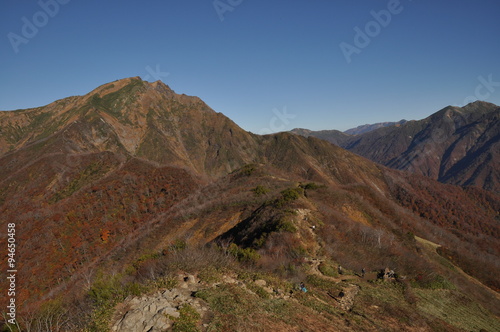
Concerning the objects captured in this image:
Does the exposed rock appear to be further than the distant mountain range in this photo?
No

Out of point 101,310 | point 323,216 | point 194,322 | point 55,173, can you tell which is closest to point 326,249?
point 323,216

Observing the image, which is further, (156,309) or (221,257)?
(221,257)

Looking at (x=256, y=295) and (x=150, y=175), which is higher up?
(x=150, y=175)

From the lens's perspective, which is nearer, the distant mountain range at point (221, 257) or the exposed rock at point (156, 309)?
the exposed rock at point (156, 309)

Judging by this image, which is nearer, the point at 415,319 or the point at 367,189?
the point at 415,319

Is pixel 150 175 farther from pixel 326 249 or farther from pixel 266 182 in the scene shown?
pixel 326 249

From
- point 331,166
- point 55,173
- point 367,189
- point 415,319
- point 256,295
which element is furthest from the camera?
point 331,166

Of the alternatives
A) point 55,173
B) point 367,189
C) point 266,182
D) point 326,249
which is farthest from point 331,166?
point 326,249

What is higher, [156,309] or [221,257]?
[221,257]

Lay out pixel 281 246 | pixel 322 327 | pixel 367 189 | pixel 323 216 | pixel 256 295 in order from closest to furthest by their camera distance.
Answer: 1. pixel 322 327
2. pixel 256 295
3. pixel 281 246
4. pixel 323 216
5. pixel 367 189

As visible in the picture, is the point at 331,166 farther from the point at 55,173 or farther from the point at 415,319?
the point at 415,319
